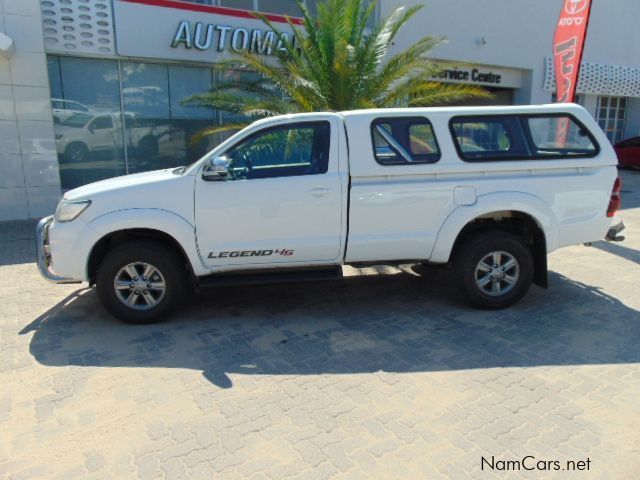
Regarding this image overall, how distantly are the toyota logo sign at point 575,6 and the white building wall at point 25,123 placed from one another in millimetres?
9232

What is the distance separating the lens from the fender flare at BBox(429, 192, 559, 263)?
4730 millimetres

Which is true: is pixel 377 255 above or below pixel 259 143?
below

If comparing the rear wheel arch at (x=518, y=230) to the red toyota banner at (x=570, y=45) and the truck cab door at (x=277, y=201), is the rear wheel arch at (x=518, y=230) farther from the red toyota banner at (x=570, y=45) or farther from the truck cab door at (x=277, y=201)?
the red toyota banner at (x=570, y=45)

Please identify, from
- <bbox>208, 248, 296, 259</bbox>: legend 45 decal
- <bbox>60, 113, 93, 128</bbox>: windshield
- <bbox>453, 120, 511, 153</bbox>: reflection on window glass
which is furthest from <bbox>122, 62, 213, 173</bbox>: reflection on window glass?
<bbox>453, 120, 511, 153</bbox>: reflection on window glass

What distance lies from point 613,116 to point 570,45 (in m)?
16.1

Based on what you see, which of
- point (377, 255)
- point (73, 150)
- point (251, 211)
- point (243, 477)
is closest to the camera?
point (243, 477)

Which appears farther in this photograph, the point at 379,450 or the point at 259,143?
the point at 259,143

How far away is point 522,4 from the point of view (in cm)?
1574

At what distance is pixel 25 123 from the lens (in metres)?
9.37

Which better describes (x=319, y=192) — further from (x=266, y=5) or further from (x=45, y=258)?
(x=266, y=5)

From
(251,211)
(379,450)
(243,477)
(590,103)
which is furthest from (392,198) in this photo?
(590,103)

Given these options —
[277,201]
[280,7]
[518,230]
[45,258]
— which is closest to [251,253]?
[277,201]

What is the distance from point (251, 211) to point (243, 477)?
2.42 meters

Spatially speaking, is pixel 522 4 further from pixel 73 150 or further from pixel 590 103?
pixel 73 150
